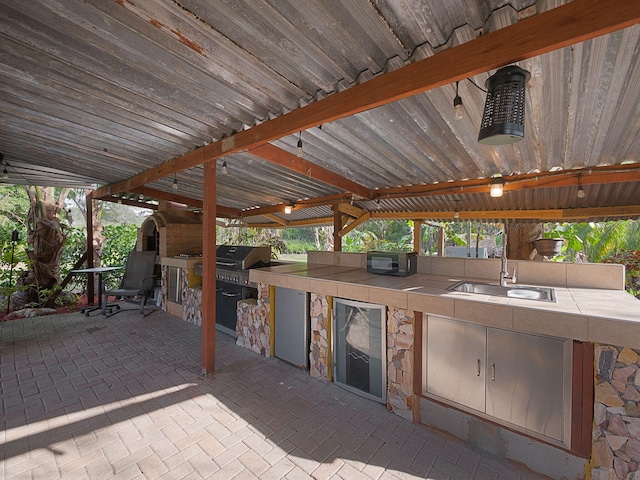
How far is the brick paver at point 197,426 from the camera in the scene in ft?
6.82

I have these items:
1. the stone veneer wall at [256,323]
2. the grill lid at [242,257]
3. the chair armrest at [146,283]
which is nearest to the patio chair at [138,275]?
the chair armrest at [146,283]

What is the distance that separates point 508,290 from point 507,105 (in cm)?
190

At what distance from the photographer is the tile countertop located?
176cm

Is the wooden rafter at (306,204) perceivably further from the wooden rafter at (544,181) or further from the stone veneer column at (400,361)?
the stone veneer column at (400,361)

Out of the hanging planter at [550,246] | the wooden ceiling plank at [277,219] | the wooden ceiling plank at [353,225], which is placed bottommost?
the hanging planter at [550,246]

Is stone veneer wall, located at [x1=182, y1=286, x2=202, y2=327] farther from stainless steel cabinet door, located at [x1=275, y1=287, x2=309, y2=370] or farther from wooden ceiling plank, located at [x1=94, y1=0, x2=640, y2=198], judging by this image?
wooden ceiling plank, located at [x1=94, y1=0, x2=640, y2=198]

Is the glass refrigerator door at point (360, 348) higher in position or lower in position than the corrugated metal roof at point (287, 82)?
lower

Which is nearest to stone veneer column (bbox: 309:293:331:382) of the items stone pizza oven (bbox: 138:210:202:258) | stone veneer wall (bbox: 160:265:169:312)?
stone veneer wall (bbox: 160:265:169:312)

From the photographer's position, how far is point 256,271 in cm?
405

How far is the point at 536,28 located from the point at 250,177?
185 inches

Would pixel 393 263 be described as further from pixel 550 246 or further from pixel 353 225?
pixel 353 225

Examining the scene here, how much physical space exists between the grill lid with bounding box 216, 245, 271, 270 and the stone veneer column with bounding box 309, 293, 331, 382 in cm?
175

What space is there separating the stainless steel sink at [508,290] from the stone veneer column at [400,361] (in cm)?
56

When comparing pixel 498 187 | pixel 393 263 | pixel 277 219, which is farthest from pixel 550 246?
pixel 277 219
